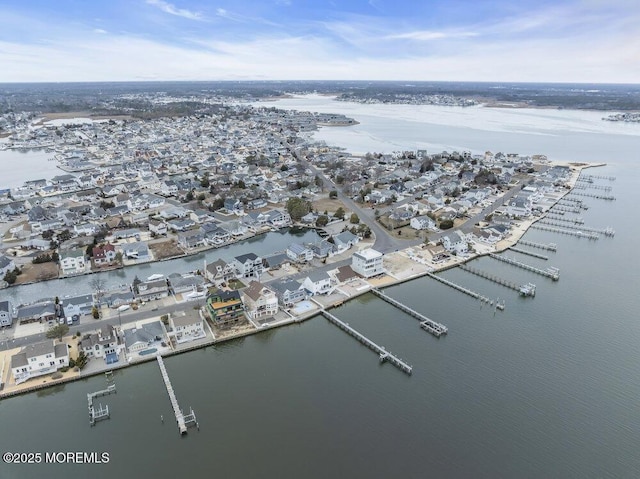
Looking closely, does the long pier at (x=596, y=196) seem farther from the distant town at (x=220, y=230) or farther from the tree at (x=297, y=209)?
the tree at (x=297, y=209)

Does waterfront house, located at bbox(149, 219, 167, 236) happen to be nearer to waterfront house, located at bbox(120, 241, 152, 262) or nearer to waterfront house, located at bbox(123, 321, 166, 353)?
waterfront house, located at bbox(120, 241, 152, 262)

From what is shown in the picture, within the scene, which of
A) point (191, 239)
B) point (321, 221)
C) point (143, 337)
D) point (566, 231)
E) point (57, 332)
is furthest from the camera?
point (321, 221)

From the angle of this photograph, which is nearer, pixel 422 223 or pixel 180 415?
pixel 180 415

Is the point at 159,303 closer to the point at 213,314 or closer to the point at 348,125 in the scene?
the point at 213,314

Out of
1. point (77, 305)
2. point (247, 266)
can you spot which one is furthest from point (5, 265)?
point (247, 266)

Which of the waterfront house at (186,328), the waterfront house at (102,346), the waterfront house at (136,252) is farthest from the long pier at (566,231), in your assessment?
the waterfront house at (102,346)

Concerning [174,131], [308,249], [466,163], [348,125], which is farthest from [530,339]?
[348,125]

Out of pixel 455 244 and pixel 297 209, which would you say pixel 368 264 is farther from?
pixel 297 209

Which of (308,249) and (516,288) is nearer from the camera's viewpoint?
(516,288)
